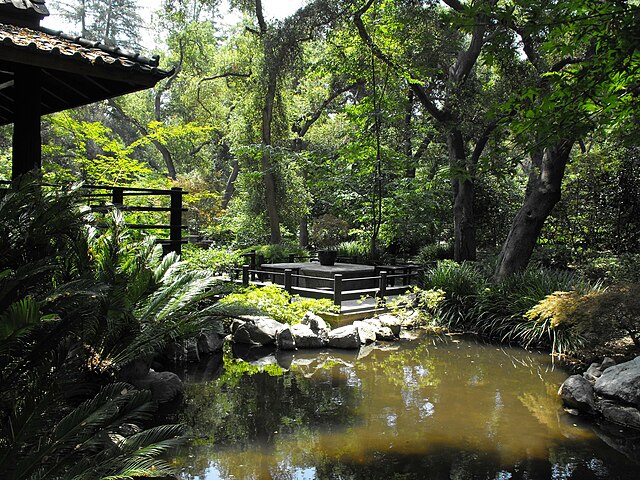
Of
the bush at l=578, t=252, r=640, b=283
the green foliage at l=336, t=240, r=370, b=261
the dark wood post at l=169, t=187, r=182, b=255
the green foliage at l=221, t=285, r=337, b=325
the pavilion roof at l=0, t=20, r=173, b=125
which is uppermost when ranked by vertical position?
the pavilion roof at l=0, t=20, r=173, b=125

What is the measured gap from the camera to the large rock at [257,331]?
30.6 feet

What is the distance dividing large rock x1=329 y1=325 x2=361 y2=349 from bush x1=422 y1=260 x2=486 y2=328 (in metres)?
2.57

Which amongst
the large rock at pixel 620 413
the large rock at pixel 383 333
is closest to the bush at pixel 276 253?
the large rock at pixel 383 333

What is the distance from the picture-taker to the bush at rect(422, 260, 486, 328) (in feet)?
35.9

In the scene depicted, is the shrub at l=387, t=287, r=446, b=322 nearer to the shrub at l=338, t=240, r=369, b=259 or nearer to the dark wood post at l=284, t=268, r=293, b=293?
the dark wood post at l=284, t=268, r=293, b=293

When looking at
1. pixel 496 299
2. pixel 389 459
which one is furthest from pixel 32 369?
pixel 496 299

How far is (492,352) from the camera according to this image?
9.26m

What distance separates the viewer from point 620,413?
6051mm

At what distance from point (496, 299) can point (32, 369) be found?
901cm

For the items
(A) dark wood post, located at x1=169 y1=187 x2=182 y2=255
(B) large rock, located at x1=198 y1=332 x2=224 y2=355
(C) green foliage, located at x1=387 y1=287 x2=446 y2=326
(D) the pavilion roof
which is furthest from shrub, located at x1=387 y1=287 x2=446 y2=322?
(D) the pavilion roof

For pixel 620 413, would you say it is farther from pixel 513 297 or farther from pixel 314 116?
pixel 314 116

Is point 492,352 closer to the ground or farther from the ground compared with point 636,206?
closer to the ground

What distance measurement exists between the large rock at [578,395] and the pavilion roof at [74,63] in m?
5.91

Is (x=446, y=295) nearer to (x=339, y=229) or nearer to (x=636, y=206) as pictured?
(x=636, y=206)
